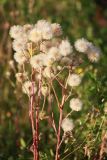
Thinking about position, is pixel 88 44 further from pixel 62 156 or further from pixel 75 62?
pixel 62 156

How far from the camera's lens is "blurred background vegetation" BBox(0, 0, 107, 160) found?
309 cm

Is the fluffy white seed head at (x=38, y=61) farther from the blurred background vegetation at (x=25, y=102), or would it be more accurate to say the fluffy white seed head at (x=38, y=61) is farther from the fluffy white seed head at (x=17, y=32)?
the blurred background vegetation at (x=25, y=102)

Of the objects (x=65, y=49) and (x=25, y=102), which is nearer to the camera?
(x=65, y=49)

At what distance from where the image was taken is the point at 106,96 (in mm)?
3035

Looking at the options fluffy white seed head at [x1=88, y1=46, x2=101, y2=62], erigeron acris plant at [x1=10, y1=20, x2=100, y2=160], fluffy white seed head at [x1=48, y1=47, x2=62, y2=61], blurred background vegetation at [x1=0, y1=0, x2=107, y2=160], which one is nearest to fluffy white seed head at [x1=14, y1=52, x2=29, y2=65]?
erigeron acris plant at [x1=10, y1=20, x2=100, y2=160]

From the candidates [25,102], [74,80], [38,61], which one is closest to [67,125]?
[74,80]

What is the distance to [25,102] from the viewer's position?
4.61m

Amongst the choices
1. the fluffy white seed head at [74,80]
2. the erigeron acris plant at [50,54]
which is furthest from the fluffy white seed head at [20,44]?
the fluffy white seed head at [74,80]

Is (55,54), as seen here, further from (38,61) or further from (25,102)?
(25,102)

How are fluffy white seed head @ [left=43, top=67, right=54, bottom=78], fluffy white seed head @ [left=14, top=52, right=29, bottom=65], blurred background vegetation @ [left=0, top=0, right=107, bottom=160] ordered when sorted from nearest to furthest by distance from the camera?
1. fluffy white seed head @ [left=43, top=67, right=54, bottom=78]
2. fluffy white seed head @ [left=14, top=52, right=29, bottom=65]
3. blurred background vegetation @ [left=0, top=0, right=107, bottom=160]

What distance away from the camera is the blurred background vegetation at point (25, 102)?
3.09 metres

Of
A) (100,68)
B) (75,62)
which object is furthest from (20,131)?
(75,62)

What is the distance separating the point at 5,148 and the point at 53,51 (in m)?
1.56

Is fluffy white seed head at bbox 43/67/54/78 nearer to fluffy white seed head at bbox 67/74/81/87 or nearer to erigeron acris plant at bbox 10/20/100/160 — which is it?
erigeron acris plant at bbox 10/20/100/160
